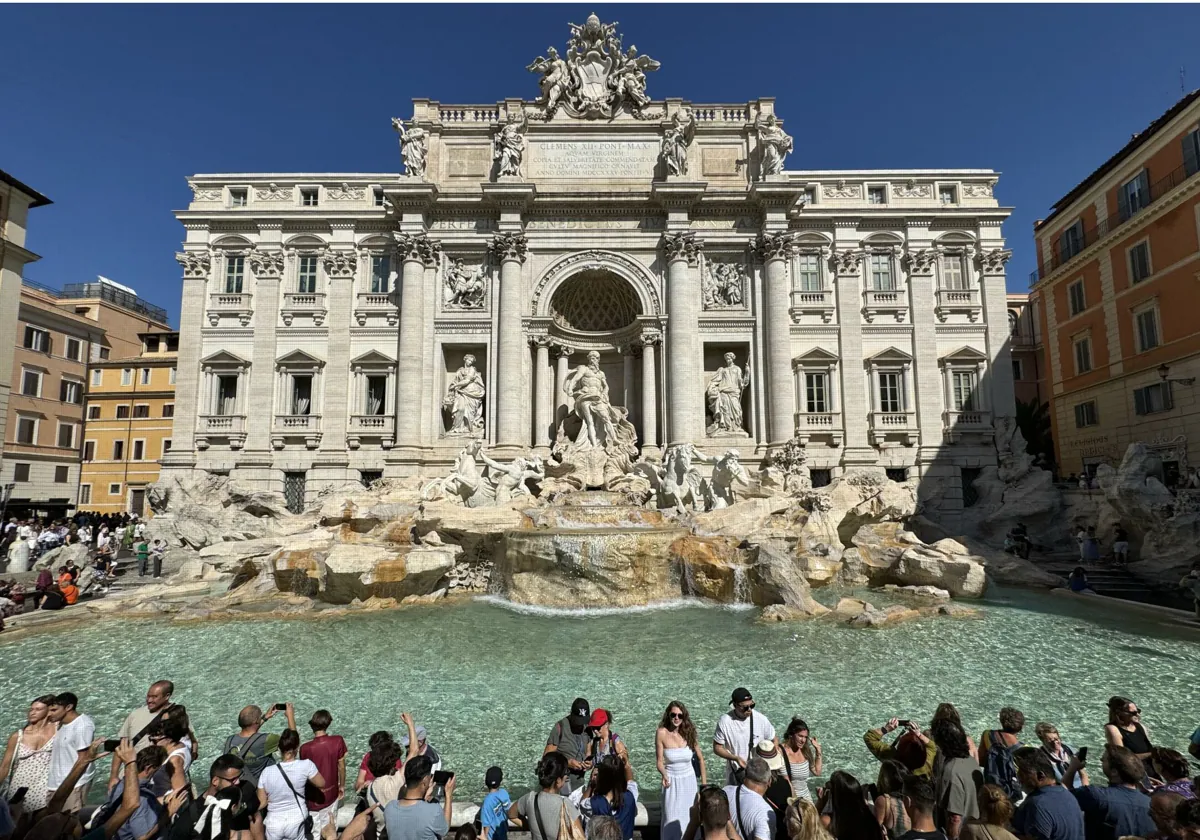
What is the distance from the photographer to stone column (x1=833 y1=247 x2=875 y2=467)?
22753mm

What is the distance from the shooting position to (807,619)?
36.0 feet

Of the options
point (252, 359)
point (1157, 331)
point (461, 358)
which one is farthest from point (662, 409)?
point (1157, 331)

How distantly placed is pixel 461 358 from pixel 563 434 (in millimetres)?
5411

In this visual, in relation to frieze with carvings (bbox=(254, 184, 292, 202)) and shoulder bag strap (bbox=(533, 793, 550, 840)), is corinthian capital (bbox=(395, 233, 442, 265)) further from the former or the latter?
shoulder bag strap (bbox=(533, 793, 550, 840))

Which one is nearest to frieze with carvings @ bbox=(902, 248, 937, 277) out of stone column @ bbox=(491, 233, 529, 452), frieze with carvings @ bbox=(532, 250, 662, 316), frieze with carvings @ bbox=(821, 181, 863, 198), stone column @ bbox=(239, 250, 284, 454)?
frieze with carvings @ bbox=(821, 181, 863, 198)

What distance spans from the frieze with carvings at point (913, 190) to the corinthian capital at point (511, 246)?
51.2 ft

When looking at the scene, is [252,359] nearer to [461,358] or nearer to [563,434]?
[461,358]

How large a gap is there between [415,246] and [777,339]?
14.4m

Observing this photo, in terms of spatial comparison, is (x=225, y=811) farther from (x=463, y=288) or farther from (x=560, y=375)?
(x=463, y=288)

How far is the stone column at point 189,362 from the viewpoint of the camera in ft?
74.5

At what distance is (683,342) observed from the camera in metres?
22.4

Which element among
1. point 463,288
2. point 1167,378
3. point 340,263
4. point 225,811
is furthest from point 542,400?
point 1167,378

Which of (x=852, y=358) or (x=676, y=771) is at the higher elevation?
(x=852, y=358)

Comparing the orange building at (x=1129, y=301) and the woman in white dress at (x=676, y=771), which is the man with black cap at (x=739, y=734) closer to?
the woman in white dress at (x=676, y=771)
